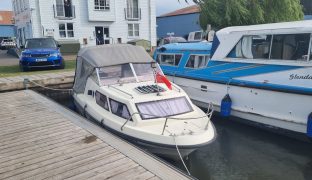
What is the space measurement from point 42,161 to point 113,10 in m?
27.1

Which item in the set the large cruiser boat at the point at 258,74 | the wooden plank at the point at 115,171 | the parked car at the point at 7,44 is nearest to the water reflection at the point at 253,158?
the large cruiser boat at the point at 258,74

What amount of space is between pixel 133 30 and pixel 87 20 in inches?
208

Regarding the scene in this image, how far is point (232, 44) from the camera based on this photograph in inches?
372

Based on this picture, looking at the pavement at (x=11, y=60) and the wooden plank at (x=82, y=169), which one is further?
the pavement at (x=11, y=60)

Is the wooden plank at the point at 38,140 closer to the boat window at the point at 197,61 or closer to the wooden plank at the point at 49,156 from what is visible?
the wooden plank at the point at 49,156

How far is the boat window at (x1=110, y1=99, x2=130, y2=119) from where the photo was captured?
276 inches

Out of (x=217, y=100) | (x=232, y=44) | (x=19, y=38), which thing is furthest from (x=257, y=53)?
(x=19, y=38)

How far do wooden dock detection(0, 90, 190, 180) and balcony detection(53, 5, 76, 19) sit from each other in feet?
72.3

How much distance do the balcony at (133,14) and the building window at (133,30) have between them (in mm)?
804

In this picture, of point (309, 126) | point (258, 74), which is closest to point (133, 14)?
point (258, 74)

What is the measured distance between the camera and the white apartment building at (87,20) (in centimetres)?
2731

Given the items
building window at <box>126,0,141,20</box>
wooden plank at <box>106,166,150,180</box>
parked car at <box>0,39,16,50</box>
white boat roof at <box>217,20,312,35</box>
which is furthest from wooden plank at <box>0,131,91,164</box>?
parked car at <box>0,39,16,50</box>

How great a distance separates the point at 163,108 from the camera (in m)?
7.10

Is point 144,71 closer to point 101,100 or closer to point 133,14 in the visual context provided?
point 101,100
